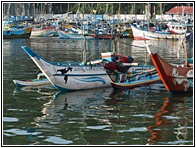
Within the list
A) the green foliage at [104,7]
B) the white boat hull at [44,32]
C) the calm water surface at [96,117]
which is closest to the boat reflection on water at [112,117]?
the calm water surface at [96,117]

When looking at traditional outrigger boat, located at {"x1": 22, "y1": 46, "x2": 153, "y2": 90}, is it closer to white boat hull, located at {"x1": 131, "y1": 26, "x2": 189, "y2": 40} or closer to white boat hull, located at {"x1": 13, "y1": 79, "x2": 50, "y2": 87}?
white boat hull, located at {"x1": 13, "y1": 79, "x2": 50, "y2": 87}

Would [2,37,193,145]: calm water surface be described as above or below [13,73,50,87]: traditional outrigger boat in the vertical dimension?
below

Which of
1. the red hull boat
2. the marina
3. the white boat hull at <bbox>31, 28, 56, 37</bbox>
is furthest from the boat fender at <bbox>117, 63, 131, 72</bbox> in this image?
the white boat hull at <bbox>31, 28, 56, 37</bbox>

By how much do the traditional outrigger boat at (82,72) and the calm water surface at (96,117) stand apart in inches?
19.6

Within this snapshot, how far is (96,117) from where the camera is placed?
20062mm

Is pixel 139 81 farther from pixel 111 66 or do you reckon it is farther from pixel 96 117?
pixel 96 117

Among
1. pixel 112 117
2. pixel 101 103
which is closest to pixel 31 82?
pixel 101 103

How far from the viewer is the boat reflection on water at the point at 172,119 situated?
56.0 feet

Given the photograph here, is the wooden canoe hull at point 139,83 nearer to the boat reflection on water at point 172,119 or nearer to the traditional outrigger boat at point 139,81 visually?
the traditional outrigger boat at point 139,81

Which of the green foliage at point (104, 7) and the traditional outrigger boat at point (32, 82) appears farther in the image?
the green foliage at point (104, 7)

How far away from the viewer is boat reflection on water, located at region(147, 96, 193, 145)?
17.1 m

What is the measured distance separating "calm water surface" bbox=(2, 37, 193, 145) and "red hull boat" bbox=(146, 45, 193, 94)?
19.1 inches

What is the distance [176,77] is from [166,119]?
5.57m

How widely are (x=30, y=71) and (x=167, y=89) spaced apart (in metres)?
11.8
